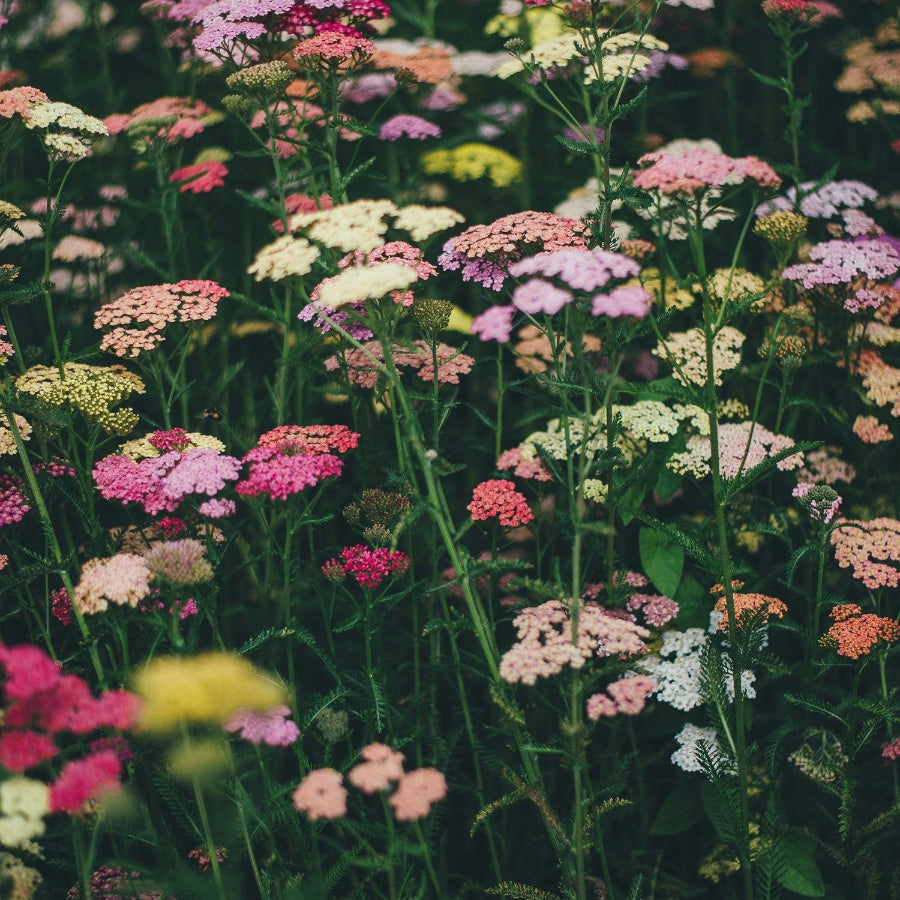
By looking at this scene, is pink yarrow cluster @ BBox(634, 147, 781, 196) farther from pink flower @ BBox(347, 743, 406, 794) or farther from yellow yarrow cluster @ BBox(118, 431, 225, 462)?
pink flower @ BBox(347, 743, 406, 794)

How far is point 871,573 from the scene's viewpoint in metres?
3.14

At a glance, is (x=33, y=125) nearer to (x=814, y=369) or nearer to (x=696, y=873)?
(x=814, y=369)

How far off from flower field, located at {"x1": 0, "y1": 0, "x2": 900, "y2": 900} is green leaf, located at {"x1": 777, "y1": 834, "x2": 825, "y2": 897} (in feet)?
0.06

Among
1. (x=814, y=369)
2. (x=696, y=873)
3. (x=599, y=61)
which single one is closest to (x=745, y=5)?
(x=814, y=369)

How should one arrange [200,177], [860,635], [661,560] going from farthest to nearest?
[200,177] < [661,560] < [860,635]

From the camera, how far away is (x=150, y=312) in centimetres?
315

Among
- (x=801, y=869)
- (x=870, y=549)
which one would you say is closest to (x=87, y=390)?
(x=870, y=549)

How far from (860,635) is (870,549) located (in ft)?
1.47

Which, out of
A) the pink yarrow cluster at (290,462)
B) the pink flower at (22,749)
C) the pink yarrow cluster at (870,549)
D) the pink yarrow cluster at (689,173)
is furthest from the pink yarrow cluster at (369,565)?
the pink yarrow cluster at (870,549)

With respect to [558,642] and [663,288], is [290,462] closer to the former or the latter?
[558,642]

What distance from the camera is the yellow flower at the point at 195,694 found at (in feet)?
6.87

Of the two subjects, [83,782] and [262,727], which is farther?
[262,727]

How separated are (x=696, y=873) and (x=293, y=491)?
2229 mm

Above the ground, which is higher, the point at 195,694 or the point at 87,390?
the point at 87,390
